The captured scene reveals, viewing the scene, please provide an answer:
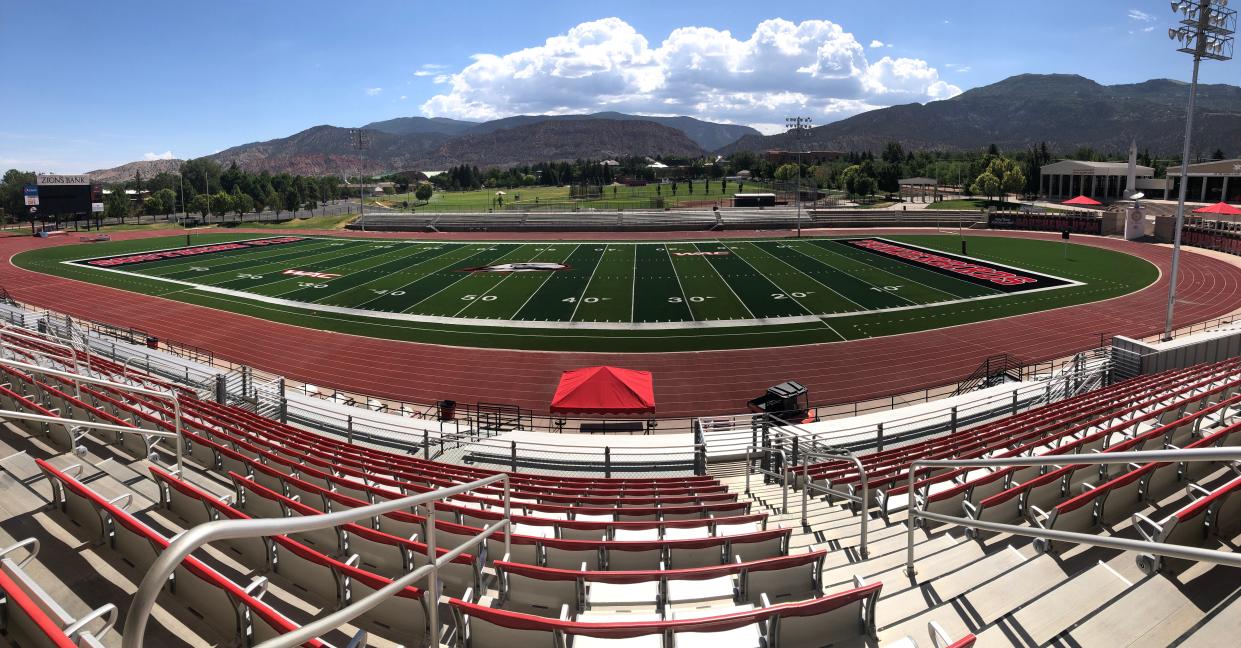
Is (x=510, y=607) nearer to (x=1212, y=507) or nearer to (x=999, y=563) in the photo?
(x=999, y=563)

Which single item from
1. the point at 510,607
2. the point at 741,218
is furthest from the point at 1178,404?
the point at 741,218

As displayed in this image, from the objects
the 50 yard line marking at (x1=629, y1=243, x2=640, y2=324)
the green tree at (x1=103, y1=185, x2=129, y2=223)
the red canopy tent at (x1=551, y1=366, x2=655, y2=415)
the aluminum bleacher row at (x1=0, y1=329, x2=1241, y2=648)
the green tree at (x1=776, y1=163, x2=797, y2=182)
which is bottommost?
the red canopy tent at (x1=551, y1=366, x2=655, y2=415)

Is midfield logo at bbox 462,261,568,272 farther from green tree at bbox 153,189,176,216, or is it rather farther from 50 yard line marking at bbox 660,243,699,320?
green tree at bbox 153,189,176,216

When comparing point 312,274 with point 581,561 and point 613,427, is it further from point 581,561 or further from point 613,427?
point 581,561

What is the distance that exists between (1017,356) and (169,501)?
1172 inches

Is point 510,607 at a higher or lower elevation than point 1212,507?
lower

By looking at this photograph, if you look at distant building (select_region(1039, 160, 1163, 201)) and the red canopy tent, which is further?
distant building (select_region(1039, 160, 1163, 201))

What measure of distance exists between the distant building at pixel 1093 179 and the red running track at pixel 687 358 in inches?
2869

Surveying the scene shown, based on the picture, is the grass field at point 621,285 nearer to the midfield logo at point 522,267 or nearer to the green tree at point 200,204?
the midfield logo at point 522,267

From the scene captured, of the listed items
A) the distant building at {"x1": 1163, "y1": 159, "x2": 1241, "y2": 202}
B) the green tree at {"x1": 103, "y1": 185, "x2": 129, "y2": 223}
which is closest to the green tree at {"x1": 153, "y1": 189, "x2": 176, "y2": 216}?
the green tree at {"x1": 103, "y1": 185, "x2": 129, "y2": 223}

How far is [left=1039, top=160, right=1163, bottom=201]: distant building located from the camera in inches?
3821

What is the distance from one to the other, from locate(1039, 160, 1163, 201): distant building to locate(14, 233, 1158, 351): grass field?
49829 mm

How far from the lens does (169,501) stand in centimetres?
709

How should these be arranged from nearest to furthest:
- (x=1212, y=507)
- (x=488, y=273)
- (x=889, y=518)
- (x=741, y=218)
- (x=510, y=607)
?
(x=1212, y=507), (x=510, y=607), (x=889, y=518), (x=488, y=273), (x=741, y=218)
